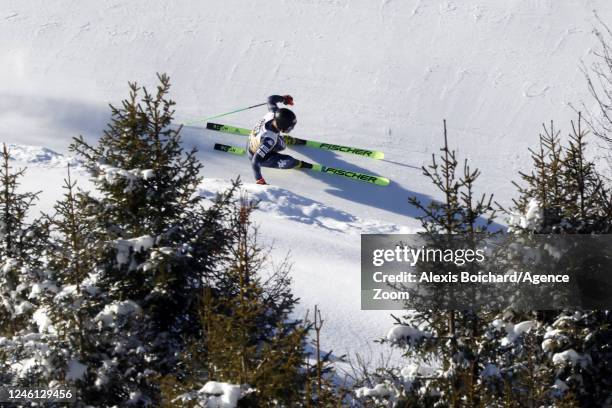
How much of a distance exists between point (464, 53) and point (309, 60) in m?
4.22

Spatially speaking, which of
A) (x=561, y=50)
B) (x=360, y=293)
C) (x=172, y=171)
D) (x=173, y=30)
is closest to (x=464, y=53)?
(x=561, y=50)

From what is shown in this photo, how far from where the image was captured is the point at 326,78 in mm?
28031

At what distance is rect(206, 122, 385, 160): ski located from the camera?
23.3m

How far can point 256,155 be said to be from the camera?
69.0ft

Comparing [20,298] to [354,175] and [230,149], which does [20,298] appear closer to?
[354,175]

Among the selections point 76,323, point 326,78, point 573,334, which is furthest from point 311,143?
point 76,323

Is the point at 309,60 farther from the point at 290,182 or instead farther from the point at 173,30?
the point at 290,182

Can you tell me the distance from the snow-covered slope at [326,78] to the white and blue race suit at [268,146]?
2.44ft

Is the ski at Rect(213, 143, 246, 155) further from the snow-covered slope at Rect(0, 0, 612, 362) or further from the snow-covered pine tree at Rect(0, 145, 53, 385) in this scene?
the snow-covered pine tree at Rect(0, 145, 53, 385)

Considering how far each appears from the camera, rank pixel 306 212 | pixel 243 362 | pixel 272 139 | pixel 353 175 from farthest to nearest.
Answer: pixel 353 175 < pixel 306 212 < pixel 272 139 < pixel 243 362

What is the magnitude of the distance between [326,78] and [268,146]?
7.66 meters

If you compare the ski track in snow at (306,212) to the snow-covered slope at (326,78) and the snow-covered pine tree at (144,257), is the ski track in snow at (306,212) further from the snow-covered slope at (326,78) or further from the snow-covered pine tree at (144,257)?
the snow-covered pine tree at (144,257)

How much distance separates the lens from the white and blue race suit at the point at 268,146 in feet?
67.8

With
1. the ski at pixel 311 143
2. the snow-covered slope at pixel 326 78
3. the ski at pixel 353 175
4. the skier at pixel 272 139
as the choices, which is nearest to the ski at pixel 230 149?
the snow-covered slope at pixel 326 78
